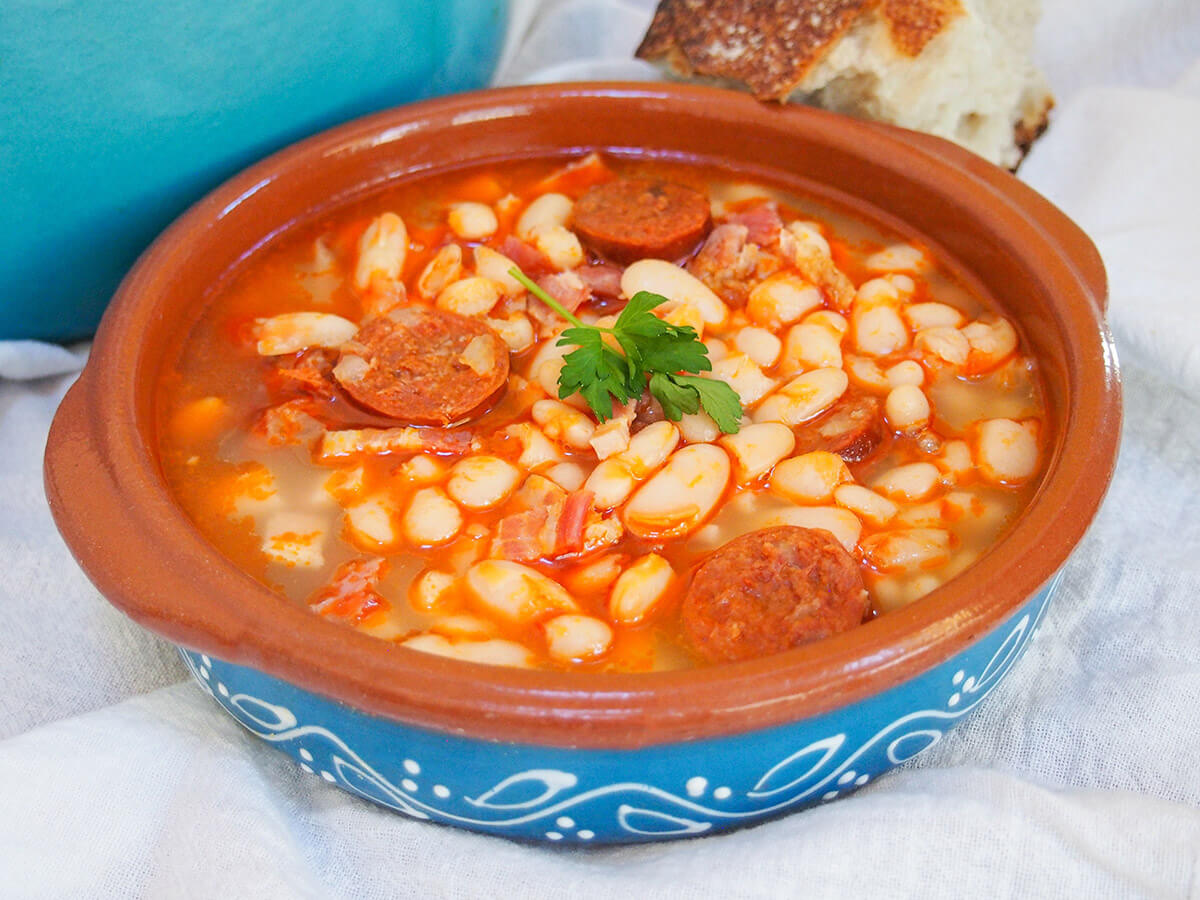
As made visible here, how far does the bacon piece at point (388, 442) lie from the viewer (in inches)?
70.7

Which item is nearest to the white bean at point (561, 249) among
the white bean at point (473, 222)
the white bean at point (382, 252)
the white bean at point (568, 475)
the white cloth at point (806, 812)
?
the white bean at point (473, 222)

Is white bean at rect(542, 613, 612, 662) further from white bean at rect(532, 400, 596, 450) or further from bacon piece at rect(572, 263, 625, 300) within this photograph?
bacon piece at rect(572, 263, 625, 300)

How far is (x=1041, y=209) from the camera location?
2053 millimetres

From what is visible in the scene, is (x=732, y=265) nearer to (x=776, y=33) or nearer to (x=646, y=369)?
(x=646, y=369)

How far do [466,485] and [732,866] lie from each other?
57cm

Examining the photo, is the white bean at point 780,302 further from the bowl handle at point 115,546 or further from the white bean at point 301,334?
the bowl handle at point 115,546

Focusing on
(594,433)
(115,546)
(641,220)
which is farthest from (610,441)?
(115,546)

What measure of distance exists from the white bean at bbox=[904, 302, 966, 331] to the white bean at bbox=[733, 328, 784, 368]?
0.21 m

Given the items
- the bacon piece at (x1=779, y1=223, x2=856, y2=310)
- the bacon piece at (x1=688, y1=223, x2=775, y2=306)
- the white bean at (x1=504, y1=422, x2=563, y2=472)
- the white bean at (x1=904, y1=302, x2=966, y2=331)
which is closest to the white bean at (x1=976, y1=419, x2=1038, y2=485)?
the white bean at (x1=904, y1=302, x2=966, y2=331)

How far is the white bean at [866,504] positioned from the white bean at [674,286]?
0.38m

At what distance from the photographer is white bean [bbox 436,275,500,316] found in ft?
6.57

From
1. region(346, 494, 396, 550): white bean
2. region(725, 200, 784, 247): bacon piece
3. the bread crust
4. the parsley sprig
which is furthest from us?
the bread crust

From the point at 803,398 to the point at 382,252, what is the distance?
698 millimetres

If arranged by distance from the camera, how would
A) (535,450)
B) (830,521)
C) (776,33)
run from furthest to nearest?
(776,33) → (535,450) → (830,521)
